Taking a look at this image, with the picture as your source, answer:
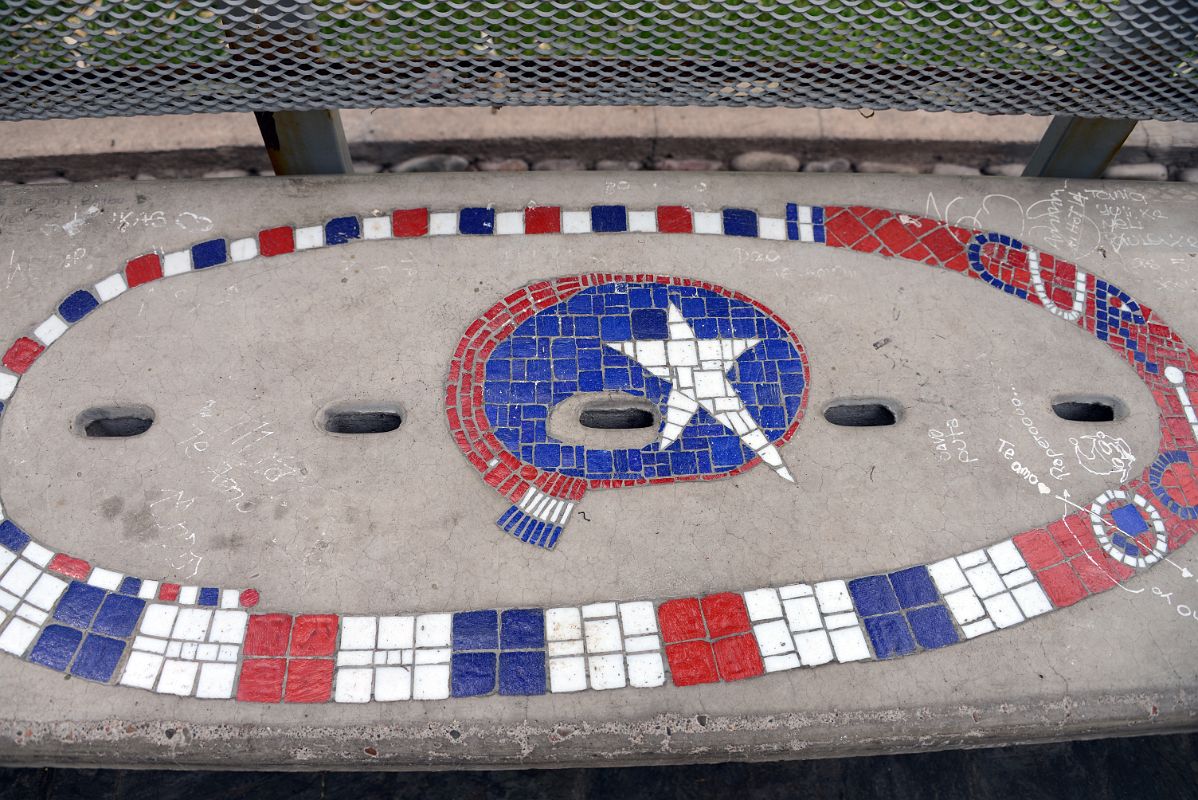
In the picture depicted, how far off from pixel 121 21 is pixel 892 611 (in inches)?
166

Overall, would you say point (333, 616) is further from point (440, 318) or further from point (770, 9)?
point (770, 9)

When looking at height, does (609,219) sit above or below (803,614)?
above

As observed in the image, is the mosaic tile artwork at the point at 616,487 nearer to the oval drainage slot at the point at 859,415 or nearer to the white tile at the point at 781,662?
the white tile at the point at 781,662

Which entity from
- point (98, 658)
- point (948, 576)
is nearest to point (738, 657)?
point (948, 576)

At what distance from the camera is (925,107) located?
467 centimetres

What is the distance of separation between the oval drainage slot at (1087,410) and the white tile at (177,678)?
13.6 ft

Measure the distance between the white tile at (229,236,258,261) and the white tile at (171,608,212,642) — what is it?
1.87m

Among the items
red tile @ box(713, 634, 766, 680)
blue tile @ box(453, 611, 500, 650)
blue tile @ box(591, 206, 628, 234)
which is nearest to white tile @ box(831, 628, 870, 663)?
red tile @ box(713, 634, 766, 680)

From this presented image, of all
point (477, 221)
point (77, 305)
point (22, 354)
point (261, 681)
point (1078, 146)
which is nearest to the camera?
point (261, 681)

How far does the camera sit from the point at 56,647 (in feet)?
12.8

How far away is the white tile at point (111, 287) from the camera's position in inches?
187

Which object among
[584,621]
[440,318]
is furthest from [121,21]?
[584,621]

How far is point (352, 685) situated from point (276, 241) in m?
2.39

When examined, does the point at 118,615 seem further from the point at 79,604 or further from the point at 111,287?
the point at 111,287
